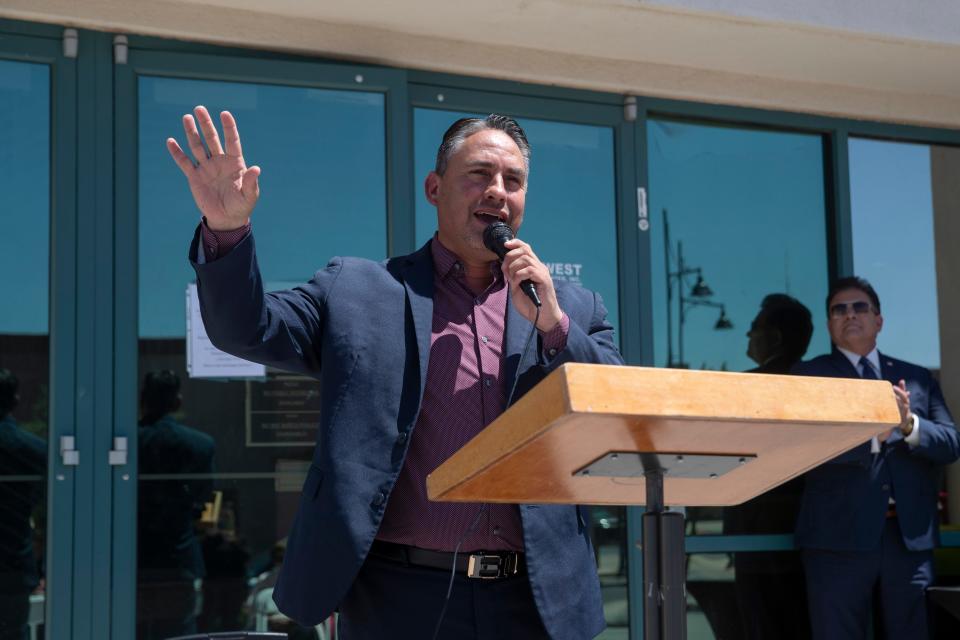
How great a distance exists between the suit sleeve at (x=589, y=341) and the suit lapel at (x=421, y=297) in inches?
11.1

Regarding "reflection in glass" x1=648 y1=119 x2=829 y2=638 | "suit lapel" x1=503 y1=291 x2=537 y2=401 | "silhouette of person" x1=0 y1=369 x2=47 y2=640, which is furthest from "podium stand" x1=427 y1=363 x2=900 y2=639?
"reflection in glass" x1=648 y1=119 x2=829 y2=638

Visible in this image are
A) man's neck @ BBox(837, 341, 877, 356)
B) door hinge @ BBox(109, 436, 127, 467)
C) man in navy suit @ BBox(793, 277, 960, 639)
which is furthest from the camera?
man's neck @ BBox(837, 341, 877, 356)

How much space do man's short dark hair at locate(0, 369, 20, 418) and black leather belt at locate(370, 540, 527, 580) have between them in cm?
251

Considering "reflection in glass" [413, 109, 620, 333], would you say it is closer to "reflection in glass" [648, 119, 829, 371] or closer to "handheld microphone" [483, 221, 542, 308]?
"reflection in glass" [648, 119, 829, 371]

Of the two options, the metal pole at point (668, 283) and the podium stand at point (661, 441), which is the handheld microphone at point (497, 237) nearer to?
the podium stand at point (661, 441)

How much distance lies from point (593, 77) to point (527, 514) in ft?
11.3

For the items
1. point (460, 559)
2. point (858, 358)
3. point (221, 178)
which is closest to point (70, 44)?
point (221, 178)

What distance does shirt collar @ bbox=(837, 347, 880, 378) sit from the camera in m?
5.51

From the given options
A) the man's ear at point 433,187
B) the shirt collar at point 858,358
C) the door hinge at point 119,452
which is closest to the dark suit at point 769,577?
the shirt collar at point 858,358

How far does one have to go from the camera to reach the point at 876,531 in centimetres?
510

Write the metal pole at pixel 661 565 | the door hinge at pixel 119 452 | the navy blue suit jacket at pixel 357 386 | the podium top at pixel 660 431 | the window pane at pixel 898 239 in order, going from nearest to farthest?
the podium top at pixel 660 431, the metal pole at pixel 661 565, the navy blue suit jacket at pixel 357 386, the door hinge at pixel 119 452, the window pane at pixel 898 239

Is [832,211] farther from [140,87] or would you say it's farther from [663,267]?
[140,87]

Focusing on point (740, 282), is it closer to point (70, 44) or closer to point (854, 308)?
point (854, 308)

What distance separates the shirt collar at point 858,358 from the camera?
551cm
